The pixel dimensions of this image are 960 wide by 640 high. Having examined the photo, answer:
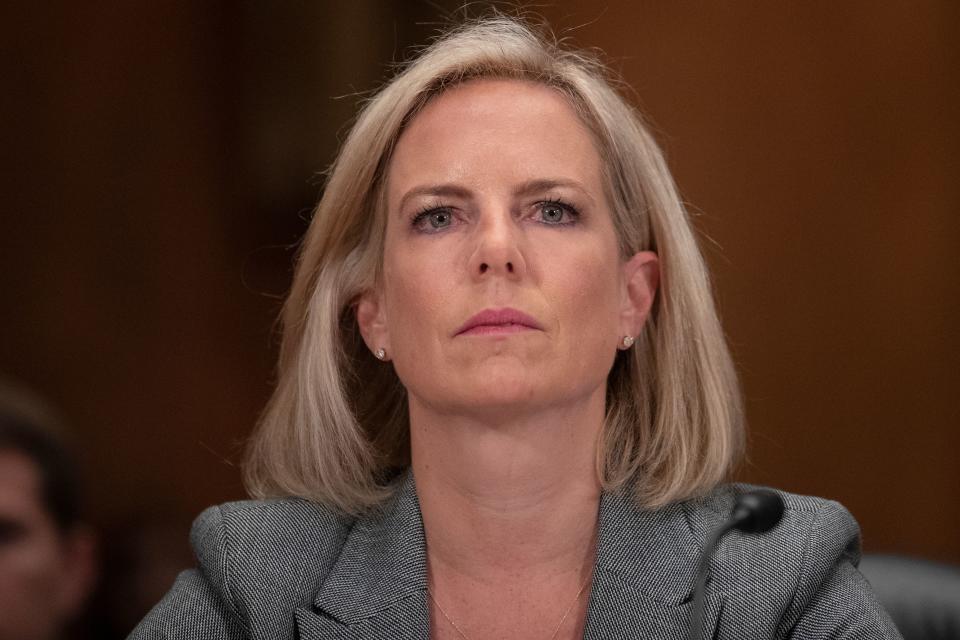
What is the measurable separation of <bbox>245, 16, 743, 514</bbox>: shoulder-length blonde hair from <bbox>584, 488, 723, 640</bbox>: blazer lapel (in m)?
0.04

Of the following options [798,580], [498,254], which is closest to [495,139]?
[498,254]

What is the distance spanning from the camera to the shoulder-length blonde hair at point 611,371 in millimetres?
2029

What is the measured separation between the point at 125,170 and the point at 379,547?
1.36 meters

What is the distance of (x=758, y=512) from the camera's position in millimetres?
1440

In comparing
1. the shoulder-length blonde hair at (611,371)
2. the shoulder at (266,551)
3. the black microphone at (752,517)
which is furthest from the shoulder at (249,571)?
the black microphone at (752,517)

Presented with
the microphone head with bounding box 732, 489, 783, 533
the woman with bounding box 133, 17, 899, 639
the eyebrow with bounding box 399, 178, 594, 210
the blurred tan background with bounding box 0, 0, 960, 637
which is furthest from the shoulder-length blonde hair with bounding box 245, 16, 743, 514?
the blurred tan background with bounding box 0, 0, 960, 637

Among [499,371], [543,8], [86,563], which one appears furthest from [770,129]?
[86,563]

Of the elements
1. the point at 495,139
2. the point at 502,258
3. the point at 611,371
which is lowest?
the point at 611,371

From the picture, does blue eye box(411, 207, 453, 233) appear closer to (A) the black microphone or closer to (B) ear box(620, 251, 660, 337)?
(B) ear box(620, 251, 660, 337)

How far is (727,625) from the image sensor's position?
1739 millimetres

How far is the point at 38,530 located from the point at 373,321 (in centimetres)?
89

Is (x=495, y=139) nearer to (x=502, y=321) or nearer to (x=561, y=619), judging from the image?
(x=502, y=321)

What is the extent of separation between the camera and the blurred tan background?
2.77 m

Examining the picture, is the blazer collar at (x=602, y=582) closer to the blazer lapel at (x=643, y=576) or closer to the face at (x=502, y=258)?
the blazer lapel at (x=643, y=576)
